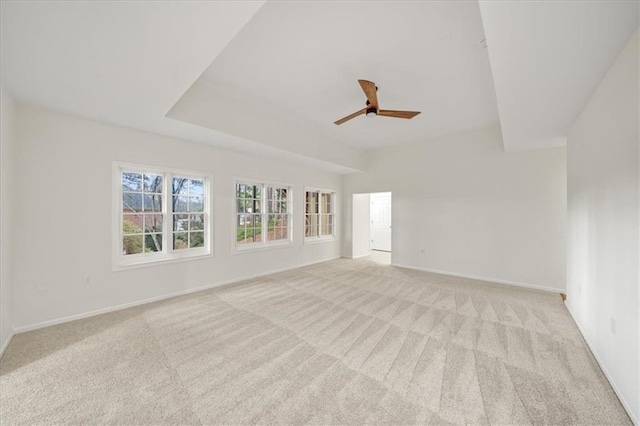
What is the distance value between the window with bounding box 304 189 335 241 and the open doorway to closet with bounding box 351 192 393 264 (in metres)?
0.66

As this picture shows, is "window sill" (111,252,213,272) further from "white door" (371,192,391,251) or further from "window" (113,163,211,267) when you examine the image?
"white door" (371,192,391,251)

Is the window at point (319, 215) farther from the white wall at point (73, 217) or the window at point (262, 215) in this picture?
the white wall at point (73, 217)

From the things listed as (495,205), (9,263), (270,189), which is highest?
(270,189)

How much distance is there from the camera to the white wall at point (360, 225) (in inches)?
271

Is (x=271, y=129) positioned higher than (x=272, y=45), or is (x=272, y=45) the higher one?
(x=272, y=45)

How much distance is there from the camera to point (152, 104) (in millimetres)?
2635

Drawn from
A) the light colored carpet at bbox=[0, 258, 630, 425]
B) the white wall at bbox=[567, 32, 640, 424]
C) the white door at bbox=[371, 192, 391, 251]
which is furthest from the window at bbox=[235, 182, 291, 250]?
the white wall at bbox=[567, 32, 640, 424]

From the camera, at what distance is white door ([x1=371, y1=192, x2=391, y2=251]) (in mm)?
8328

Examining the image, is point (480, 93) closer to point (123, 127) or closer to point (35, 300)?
point (123, 127)

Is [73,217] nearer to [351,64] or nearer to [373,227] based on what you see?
[351,64]

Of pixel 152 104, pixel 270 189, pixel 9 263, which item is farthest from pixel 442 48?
pixel 9 263

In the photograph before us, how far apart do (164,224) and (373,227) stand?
6.59 m

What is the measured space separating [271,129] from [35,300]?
3.63m

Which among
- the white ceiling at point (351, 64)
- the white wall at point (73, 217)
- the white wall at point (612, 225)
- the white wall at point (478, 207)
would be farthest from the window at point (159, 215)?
the white wall at point (612, 225)
